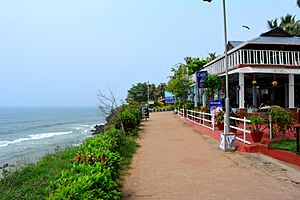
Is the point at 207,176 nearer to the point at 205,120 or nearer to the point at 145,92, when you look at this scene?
the point at 205,120

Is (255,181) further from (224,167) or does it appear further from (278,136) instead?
(278,136)

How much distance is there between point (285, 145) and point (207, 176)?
370 cm

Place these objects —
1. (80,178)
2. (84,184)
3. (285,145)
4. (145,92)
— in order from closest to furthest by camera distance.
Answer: (84,184) → (80,178) → (285,145) → (145,92)

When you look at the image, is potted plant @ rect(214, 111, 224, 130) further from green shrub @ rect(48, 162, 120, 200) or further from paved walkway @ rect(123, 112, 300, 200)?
green shrub @ rect(48, 162, 120, 200)

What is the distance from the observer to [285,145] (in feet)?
31.7

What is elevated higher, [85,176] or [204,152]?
[85,176]

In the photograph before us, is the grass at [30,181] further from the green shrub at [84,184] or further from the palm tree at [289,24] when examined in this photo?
the palm tree at [289,24]

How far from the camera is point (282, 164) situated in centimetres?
847

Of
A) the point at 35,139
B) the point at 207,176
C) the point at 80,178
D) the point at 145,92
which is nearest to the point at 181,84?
the point at 35,139

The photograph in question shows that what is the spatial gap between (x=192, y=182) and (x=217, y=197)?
3.57 ft

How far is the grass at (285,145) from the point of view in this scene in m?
Answer: 9.16

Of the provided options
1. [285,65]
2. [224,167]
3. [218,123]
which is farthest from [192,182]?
[285,65]

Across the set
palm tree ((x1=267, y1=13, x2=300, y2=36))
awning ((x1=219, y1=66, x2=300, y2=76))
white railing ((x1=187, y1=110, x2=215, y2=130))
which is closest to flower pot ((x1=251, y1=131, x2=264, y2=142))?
white railing ((x1=187, y1=110, x2=215, y2=130))

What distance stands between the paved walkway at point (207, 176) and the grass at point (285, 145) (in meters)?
0.55
